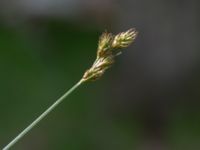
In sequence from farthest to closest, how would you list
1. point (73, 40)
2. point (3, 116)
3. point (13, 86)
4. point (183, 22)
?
1. point (73, 40)
2. point (183, 22)
3. point (13, 86)
4. point (3, 116)

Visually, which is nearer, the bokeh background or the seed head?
the seed head

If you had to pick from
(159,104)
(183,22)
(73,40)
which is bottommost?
(159,104)

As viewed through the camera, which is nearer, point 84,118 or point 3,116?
point 3,116

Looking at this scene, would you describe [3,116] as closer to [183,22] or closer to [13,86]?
[13,86]

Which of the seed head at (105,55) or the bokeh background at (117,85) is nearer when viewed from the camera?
the seed head at (105,55)

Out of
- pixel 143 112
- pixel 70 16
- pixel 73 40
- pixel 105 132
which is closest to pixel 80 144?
pixel 105 132

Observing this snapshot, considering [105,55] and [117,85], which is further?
[117,85]

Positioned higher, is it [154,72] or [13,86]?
[13,86]

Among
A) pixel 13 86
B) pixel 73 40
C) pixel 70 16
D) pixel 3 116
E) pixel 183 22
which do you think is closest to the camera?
pixel 3 116
